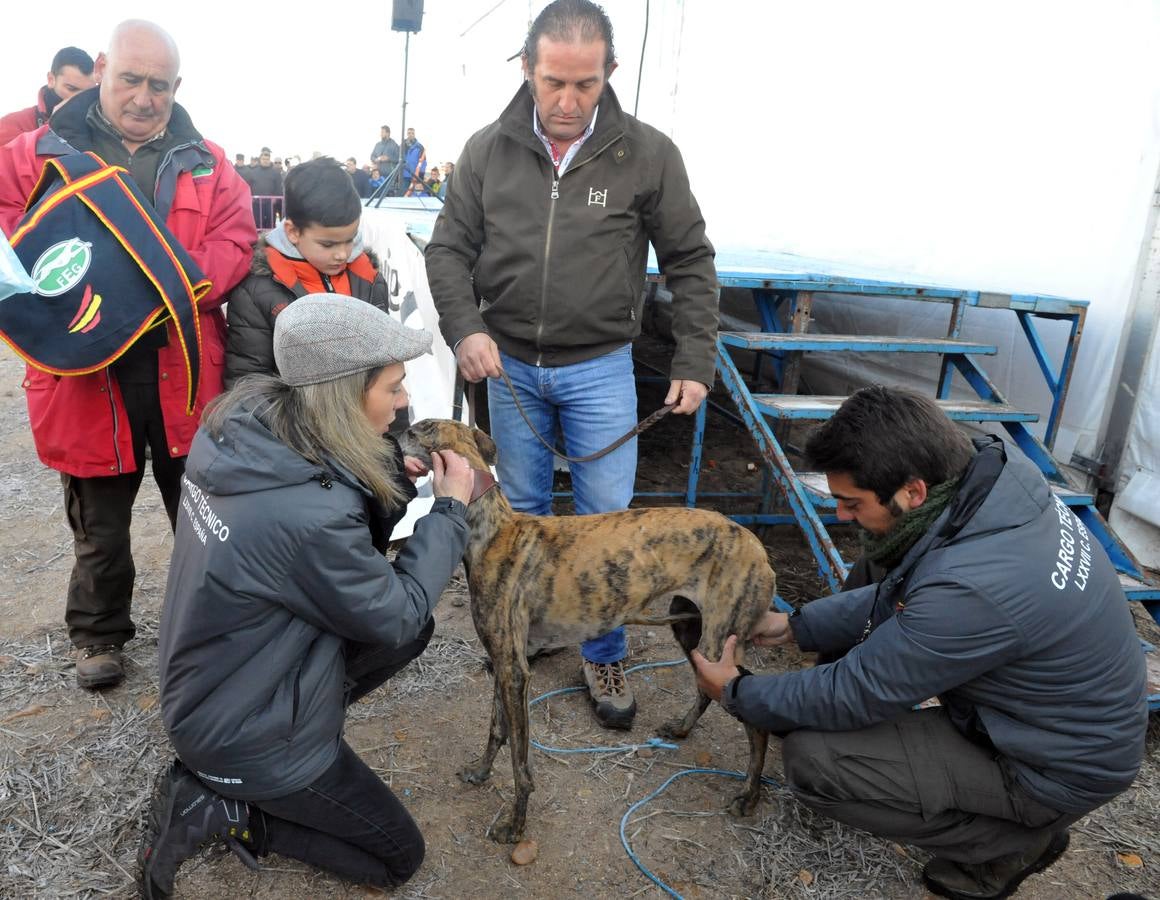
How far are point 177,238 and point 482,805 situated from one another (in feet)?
7.87

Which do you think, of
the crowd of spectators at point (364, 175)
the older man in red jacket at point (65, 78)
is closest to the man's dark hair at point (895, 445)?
the older man in red jacket at point (65, 78)

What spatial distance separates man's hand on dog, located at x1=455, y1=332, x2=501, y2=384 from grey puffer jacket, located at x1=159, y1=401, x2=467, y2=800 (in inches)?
35.8

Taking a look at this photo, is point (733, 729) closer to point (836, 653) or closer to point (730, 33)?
point (836, 653)

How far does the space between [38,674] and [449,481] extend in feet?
7.68

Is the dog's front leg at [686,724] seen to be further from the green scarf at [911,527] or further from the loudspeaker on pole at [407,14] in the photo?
the loudspeaker on pole at [407,14]

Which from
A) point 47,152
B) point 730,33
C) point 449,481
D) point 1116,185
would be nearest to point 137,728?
point 449,481

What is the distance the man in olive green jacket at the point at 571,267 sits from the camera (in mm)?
3068

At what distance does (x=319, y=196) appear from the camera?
295 cm

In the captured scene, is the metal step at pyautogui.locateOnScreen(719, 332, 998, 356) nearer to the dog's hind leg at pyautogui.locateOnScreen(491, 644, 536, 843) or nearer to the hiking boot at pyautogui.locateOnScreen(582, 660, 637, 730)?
the hiking boot at pyautogui.locateOnScreen(582, 660, 637, 730)

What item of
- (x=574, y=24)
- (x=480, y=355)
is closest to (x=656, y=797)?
(x=480, y=355)

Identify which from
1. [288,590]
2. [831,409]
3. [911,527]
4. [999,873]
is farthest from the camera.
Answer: [831,409]

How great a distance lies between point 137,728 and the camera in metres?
3.16

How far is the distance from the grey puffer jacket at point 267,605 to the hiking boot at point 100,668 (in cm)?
140

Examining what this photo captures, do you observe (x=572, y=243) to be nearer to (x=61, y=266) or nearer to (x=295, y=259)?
(x=295, y=259)
